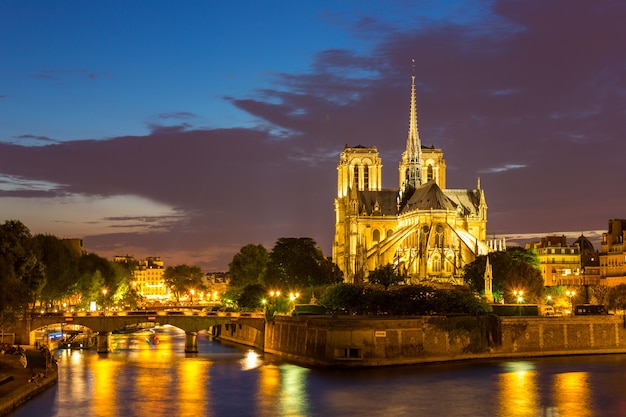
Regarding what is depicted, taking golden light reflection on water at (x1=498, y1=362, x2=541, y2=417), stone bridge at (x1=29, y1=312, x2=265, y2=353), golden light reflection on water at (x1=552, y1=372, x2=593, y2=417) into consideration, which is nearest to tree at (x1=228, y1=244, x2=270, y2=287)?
stone bridge at (x1=29, y1=312, x2=265, y2=353)

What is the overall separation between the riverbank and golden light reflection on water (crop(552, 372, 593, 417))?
29.4m

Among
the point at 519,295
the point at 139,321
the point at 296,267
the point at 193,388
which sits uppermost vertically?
the point at 296,267

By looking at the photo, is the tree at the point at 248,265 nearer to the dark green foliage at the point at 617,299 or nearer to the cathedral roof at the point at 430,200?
the cathedral roof at the point at 430,200

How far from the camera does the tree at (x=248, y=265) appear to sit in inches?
6097

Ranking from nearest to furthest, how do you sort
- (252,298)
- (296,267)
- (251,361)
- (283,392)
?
1. (283,392)
2. (251,361)
3. (252,298)
4. (296,267)

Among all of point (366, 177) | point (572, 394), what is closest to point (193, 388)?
point (572, 394)

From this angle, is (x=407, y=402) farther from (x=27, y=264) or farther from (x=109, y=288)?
(x=109, y=288)

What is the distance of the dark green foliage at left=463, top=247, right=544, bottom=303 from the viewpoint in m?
114

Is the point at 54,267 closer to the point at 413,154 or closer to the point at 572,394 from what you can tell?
the point at 572,394

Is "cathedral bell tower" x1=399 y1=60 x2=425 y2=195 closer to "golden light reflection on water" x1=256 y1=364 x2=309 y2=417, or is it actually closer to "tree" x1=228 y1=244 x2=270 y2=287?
"tree" x1=228 y1=244 x2=270 y2=287

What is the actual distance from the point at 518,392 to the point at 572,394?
3.21m

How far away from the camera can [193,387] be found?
6794cm

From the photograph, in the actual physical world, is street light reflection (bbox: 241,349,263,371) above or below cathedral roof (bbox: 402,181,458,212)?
below

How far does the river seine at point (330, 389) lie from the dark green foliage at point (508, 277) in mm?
29594
